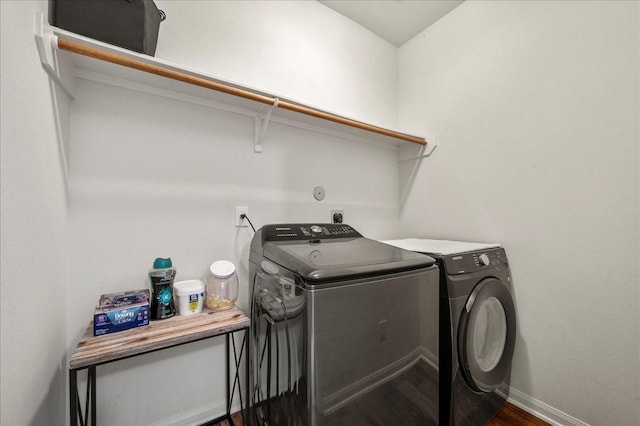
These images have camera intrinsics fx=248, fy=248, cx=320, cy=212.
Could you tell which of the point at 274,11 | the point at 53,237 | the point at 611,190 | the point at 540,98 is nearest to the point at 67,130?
the point at 53,237

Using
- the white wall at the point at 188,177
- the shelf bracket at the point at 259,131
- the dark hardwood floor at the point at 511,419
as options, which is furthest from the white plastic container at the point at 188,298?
the shelf bracket at the point at 259,131

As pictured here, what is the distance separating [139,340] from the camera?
896mm

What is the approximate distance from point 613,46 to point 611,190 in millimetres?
694

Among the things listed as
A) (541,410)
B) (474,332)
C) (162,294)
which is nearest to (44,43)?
(162,294)

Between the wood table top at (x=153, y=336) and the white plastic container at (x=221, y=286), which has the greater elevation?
the white plastic container at (x=221, y=286)

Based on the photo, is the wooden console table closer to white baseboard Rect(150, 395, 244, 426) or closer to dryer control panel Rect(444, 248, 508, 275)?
white baseboard Rect(150, 395, 244, 426)

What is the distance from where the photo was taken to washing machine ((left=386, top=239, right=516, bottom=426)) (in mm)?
1170

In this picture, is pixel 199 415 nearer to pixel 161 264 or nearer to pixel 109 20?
pixel 161 264

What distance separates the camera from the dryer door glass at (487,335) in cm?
119

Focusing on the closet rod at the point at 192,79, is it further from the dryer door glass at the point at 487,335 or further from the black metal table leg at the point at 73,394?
the dryer door glass at the point at 487,335

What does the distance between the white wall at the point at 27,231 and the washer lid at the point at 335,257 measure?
734 millimetres

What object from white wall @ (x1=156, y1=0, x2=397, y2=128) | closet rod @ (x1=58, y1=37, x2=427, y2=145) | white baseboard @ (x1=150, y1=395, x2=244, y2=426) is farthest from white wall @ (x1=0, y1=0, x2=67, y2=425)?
white wall @ (x1=156, y1=0, x2=397, y2=128)

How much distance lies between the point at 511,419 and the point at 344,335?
1368 millimetres

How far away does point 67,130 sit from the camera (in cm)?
108
